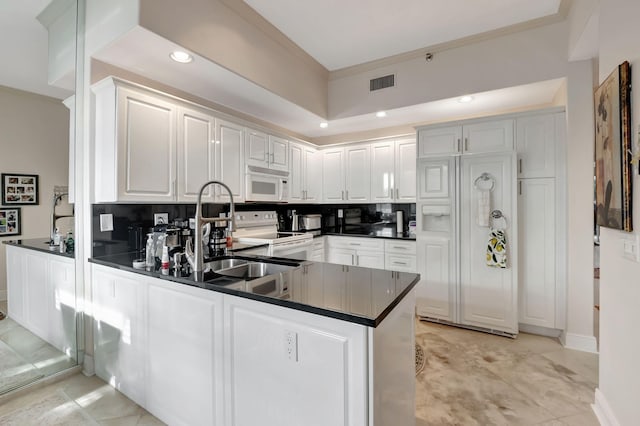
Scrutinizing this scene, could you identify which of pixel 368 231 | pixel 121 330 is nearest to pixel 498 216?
pixel 368 231

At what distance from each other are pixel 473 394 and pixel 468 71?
2923 mm

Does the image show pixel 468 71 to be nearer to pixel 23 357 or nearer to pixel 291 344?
pixel 291 344

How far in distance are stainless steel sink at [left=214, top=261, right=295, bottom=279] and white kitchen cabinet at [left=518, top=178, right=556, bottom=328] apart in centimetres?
251

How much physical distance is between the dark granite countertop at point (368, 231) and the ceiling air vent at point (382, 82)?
184 cm

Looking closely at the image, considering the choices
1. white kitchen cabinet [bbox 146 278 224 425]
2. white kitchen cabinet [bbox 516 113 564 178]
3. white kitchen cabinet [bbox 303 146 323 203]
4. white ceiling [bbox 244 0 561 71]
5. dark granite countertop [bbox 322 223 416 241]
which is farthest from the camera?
white kitchen cabinet [bbox 303 146 323 203]

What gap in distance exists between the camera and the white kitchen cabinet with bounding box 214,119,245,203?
9.55ft

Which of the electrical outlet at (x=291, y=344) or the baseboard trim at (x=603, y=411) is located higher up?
the electrical outlet at (x=291, y=344)

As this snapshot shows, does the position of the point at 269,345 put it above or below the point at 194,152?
below

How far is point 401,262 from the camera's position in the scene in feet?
12.2

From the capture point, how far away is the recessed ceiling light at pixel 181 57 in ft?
7.07

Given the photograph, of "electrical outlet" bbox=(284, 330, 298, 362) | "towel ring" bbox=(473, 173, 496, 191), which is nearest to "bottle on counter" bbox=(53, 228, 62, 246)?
Answer: "electrical outlet" bbox=(284, 330, 298, 362)

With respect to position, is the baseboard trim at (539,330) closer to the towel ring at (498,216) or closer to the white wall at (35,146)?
the towel ring at (498,216)

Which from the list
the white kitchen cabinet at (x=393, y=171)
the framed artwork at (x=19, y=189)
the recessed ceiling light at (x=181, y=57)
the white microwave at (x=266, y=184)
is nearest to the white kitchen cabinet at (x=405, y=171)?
the white kitchen cabinet at (x=393, y=171)

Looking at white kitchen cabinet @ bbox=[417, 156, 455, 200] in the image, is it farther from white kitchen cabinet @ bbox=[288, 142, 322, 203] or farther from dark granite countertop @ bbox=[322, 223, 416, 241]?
white kitchen cabinet @ bbox=[288, 142, 322, 203]
